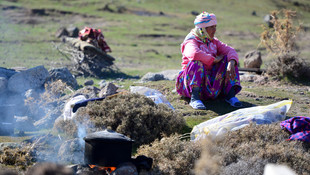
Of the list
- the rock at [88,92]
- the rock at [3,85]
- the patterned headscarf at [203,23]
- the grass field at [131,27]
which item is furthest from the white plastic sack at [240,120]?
the grass field at [131,27]

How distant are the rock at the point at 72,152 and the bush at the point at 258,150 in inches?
59.7

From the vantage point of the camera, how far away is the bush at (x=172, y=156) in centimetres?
426

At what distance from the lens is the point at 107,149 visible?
415 cm

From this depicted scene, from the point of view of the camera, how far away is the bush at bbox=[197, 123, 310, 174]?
429 cm

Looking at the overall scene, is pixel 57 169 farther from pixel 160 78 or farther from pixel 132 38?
pixel 132 38

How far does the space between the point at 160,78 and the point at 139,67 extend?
17.2ft

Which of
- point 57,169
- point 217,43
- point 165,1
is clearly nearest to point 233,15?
point 165,1

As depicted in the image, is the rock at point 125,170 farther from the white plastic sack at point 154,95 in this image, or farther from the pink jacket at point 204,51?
the pink jacket at point 204,51

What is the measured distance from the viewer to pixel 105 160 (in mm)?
4172

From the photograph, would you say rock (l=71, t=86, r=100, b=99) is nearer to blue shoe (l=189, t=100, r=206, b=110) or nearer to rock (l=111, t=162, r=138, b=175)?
blue shoe (l=189, t=100, r=206, b=110)

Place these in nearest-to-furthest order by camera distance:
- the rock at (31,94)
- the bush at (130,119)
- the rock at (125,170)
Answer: the rock at (125,170), the bush at (130,119), the rock at (31,94)

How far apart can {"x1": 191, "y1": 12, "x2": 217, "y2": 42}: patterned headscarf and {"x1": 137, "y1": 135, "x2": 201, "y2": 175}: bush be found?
102 inches

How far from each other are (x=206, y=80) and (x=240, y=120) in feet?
5.48

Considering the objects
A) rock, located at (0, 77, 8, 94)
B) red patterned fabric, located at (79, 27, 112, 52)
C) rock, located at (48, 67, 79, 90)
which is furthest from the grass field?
rock, located at (0, 77, 8, 94)
